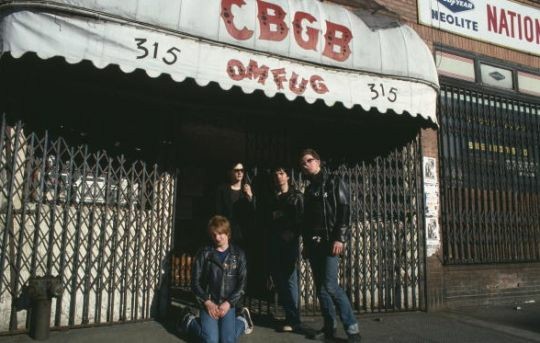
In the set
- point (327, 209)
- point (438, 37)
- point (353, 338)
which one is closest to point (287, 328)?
point (353, 338)

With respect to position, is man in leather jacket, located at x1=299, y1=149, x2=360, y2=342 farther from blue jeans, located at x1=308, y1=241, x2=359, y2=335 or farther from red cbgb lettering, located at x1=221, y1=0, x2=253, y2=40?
red cbgb lettering, located at x1=221, y1=0, x2=253, y2=40

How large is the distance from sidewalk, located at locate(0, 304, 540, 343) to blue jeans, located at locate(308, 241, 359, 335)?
12.0 inches

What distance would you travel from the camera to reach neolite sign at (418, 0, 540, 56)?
25.1ft

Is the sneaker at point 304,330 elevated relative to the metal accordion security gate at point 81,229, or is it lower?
lower

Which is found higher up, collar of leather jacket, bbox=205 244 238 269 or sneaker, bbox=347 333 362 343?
collar of leather jacket, bbox=205 244 238 269

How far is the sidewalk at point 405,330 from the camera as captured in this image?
15.5 ft

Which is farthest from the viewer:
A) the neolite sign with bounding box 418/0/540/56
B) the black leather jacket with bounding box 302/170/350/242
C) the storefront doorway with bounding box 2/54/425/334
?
the neolite sign with bounding box 418/0/540/56

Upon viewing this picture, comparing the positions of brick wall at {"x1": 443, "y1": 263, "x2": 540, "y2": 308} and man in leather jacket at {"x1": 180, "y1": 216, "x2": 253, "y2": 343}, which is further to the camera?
brick wall at {"x1": 443, "y1": 263, "x2": 540, "y2": 308}

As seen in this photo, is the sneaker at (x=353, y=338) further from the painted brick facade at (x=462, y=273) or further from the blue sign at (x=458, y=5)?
the blue sign at (x=458, y=5)

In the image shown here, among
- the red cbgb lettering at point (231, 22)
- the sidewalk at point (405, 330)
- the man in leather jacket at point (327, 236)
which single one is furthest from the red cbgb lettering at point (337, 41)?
the sidewalk at point (405, 330)

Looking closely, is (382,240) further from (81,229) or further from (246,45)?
(81,229)

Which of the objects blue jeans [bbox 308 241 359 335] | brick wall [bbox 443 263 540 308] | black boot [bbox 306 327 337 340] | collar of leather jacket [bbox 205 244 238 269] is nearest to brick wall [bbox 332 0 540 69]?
brick wall [bbox 443 263 540 308]

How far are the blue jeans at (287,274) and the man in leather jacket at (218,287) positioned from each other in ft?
1.89

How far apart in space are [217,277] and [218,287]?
10cm
